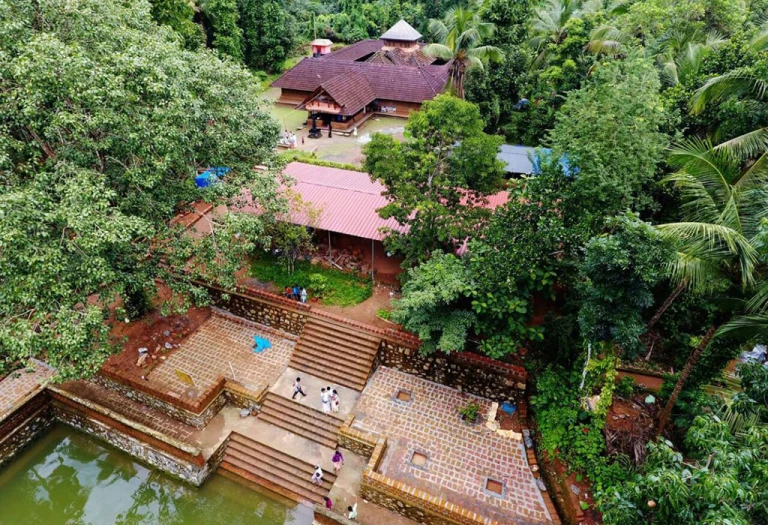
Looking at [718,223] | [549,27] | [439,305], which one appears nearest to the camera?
[718,223]

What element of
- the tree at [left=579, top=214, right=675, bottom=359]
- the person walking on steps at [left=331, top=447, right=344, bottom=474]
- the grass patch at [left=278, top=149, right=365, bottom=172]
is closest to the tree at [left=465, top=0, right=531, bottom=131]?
the grass patch at [left=278, top=149, right=365, bottom=172]

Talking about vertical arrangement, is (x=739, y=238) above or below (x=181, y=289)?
above

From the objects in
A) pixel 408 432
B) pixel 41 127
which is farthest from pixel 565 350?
pixel 41 127

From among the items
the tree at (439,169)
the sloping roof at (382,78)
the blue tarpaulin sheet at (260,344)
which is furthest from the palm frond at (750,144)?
the sloping roof at (382,78)

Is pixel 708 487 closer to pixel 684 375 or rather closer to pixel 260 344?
pixel 684 375

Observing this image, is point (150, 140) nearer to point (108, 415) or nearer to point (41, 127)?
point (41, 127)

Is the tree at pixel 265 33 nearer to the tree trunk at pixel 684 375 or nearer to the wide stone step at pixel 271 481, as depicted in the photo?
the wide stone step at pixel 271 481

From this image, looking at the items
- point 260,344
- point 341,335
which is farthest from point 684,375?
point 260,344
